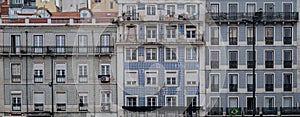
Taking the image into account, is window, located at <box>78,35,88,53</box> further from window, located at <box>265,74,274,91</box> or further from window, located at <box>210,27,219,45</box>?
window, located at <box>265,74,274,91</box>

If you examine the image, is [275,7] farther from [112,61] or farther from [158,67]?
[112,61]

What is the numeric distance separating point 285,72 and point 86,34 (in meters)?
12.9

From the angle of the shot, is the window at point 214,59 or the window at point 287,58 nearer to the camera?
the window at point 287,58

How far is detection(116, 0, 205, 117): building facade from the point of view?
96.6 feet

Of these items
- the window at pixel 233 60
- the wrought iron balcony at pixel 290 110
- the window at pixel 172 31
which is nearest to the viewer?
the wrought iron balcony at pixel 290 110

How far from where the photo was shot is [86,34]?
98.4 feet

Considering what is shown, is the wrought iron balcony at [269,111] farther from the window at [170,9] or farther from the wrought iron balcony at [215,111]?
the window at [170,9]

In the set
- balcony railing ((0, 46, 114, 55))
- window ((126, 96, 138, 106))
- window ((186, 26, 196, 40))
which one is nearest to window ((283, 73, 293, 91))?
window ((186, 26, 196, 40))

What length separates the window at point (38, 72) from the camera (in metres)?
30.0

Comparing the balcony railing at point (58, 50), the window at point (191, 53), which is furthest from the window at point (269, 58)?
the balcony railing at point (58, 50)

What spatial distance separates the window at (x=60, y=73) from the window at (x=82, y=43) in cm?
153

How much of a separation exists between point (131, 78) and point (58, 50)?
16.5 ft

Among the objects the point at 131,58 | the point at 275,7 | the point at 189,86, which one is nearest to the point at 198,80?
the point at 189,86

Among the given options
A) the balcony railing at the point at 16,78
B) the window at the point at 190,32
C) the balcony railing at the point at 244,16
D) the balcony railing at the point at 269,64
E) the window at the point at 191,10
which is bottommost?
the balcony railing at the point at 16,78
